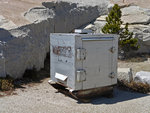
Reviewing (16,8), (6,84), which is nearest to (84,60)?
(6,84)

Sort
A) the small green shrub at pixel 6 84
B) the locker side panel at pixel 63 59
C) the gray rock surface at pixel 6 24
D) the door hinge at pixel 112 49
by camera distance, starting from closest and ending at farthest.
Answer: the locker side panel at pixel 63 59, the door hinge at pixel 112 49, the small green shrub at pixel 6 84, the gray rock surface at pixel 6 24

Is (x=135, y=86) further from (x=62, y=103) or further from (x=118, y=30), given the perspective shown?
(x=118, y=30)

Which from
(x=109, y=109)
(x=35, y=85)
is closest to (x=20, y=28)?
(x=35, y=85)

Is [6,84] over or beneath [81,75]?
beneath

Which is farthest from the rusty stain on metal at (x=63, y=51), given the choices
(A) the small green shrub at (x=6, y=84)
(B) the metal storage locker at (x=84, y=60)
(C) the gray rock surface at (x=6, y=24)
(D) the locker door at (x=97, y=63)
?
(C) the gray rock surface at (x=6, y=24)

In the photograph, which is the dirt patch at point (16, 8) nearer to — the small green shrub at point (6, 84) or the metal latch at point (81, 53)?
the small green shrub at point (6, 84)

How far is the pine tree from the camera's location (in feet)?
43.2

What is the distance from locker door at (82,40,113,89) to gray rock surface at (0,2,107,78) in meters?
3.18

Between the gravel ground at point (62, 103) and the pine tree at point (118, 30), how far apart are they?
5.56m

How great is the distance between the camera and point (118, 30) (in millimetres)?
13328

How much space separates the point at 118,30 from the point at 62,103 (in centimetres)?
747

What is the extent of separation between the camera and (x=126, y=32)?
521 inches

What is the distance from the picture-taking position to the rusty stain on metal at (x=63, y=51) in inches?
275

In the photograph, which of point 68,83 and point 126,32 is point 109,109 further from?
point 126,32
